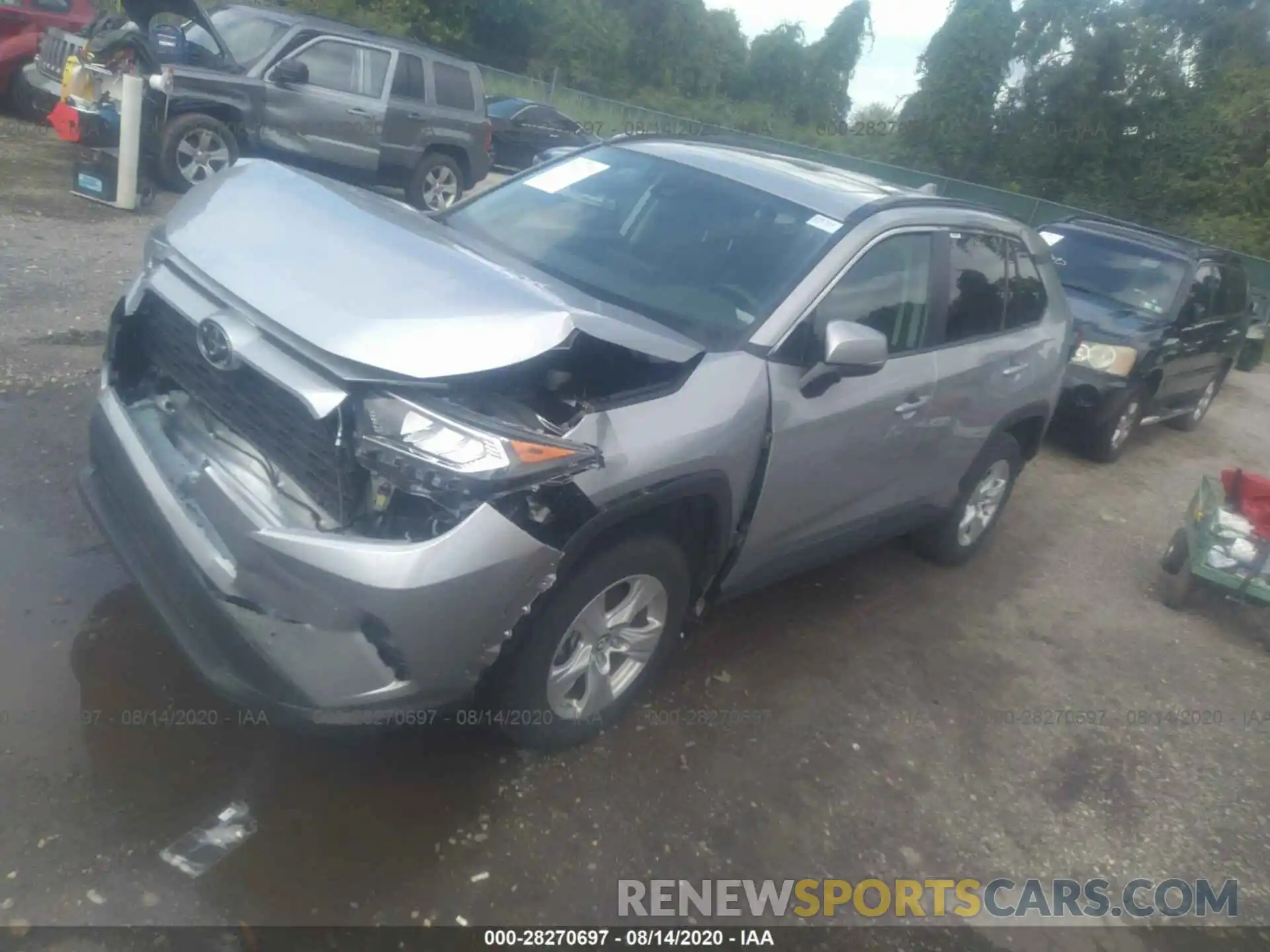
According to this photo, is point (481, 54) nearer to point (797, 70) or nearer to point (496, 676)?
point (797, 70)

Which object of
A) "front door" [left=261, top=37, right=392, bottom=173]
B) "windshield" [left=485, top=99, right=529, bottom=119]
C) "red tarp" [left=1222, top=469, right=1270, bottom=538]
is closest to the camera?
"red tarp" [left=1222, top=469, right=1270, bottom=538]

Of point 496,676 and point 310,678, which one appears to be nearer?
point 310,678

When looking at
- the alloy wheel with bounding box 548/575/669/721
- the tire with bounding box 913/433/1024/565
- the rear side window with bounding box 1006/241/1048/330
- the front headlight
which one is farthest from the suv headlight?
the front headlight

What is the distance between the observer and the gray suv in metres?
9.63

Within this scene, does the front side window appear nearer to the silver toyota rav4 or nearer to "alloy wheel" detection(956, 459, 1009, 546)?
the silver toyota rav4

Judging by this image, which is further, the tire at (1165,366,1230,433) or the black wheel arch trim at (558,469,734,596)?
the tire at (1165,366,1230,433)

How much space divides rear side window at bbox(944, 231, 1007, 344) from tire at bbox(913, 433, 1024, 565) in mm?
656

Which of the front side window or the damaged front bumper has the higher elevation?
the front side window

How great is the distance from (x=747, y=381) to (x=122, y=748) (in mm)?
2189

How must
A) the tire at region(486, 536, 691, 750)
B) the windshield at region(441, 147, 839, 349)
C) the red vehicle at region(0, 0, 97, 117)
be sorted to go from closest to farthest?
the tire at region(486, 536, 691, 750)
the windshield at region(441, 147, 839, 349)
the red vehicle at region(0, 0, 97, 117)

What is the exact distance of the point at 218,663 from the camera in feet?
8.77

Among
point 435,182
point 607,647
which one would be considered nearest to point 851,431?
point 607,647

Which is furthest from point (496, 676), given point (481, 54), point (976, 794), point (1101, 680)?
point (481, 54)

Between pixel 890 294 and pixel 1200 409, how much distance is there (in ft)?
25.3
